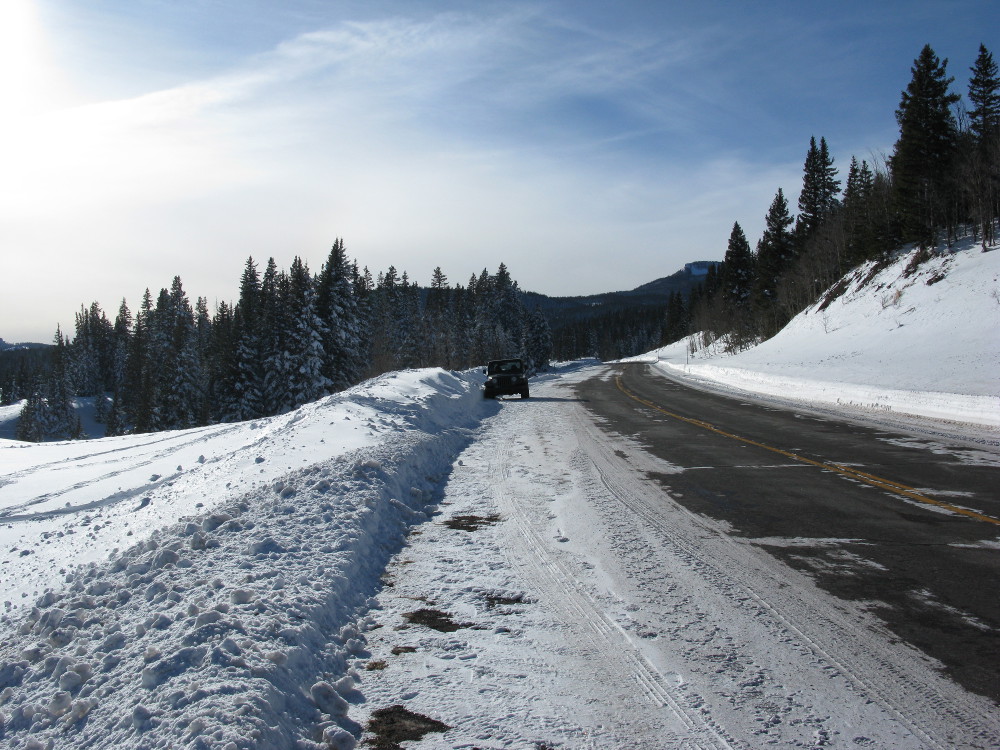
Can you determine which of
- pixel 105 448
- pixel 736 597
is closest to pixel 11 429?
pixel 105 448

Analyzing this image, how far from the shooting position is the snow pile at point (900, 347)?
15.8 m

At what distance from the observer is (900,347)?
1065 inches

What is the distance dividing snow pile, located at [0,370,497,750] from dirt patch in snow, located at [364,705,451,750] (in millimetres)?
131

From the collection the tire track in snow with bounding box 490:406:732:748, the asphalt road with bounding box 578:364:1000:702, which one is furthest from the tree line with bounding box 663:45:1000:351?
the tire track in snow with bounding box 490:406:732:748

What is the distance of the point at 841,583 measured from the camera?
4.81 m

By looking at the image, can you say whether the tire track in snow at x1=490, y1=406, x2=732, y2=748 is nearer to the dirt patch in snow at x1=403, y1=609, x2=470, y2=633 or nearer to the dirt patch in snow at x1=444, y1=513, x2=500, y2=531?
the dirt patch in snow at x1=444, y1=513, x2=500, y2=531

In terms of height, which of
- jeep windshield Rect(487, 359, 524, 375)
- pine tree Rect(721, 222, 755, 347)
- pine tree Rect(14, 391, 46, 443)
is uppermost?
pine tree Rect(721, 222, 755, 347)

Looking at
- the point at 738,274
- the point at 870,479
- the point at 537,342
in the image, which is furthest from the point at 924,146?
the point at 537,342

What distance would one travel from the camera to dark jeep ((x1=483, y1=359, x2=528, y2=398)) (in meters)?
26.0

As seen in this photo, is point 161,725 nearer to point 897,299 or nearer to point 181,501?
point 181,501

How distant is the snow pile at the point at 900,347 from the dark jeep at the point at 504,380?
9.80 m

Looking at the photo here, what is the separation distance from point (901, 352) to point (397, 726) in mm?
29032

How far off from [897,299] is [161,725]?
41163mm

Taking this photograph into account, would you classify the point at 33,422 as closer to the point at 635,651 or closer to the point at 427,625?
the point at 427,625
